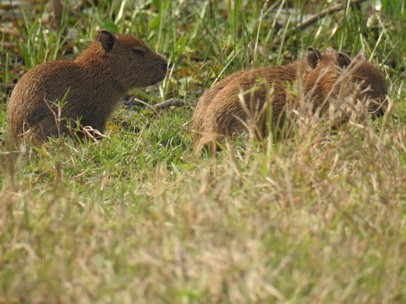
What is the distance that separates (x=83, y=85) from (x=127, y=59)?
57cm

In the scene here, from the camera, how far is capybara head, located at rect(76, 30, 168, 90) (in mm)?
5566

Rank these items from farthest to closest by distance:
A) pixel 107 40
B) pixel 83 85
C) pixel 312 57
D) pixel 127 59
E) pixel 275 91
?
pixel 127 59
pixel 107 40
pixel 83 85
pixel 312 57
pixel 275 91

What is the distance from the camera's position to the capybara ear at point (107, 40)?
552cm

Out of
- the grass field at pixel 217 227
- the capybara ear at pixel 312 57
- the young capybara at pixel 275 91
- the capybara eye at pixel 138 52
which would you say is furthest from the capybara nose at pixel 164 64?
the grass field at pixel 217 227

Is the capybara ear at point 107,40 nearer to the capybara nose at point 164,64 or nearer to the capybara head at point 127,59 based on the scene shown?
the capybara head at point 127,59

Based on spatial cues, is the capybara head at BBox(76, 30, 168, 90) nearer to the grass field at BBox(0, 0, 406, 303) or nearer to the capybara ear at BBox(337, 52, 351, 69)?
the grass field at BBox(0, 0, 406, 303)

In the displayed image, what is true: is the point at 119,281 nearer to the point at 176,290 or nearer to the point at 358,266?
the point at 176,290

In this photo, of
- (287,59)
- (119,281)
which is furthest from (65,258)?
(287,59)

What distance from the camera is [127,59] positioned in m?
5.70

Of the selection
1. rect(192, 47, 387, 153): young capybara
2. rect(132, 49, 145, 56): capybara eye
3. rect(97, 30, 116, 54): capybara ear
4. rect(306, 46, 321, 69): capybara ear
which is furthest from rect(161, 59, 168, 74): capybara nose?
rect(306, 46, 321, 69): capybara ear

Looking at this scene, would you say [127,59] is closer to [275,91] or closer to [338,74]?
[275,91]

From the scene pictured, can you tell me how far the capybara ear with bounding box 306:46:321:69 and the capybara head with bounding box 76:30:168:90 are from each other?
161 cm

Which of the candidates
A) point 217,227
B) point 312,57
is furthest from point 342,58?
point 217,227

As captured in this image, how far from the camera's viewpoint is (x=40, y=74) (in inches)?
198
